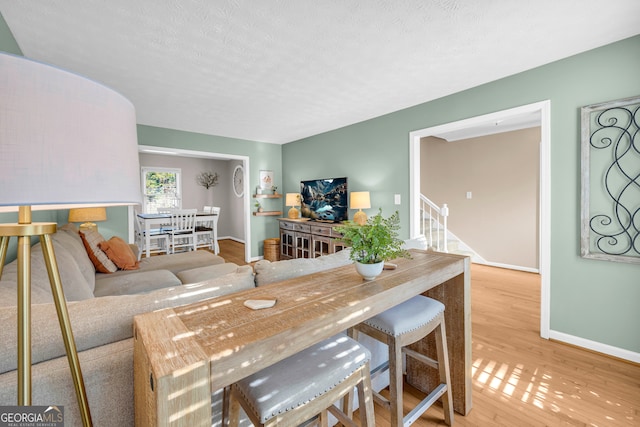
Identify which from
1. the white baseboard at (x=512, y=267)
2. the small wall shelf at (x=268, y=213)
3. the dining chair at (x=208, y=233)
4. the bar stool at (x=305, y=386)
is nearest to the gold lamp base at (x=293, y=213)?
the small wall shelf at (x=268, y=213)

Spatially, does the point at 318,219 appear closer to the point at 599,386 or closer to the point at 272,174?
the point at 272,174

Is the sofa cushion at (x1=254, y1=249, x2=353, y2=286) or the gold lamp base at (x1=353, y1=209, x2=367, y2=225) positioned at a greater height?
the gold lamp base at (x1=353, y1=209, x2=367, y2=225)

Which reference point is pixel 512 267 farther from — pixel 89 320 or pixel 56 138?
pixel 56 138

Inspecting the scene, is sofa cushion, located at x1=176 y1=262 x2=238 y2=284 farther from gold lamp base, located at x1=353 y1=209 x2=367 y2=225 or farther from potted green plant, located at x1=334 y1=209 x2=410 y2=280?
gold lamp base, located at x1=353 y1=209 x2=367 y2=225

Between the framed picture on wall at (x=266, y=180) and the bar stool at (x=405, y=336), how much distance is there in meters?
4.50

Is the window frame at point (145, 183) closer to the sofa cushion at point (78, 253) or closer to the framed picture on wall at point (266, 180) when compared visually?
the framed picture on wall at point (266, 180)

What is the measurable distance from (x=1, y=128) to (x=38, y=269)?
4.48ft

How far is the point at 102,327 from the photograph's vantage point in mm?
923

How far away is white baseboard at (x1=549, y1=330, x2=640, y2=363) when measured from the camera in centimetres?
211

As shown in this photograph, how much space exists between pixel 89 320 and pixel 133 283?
168cm

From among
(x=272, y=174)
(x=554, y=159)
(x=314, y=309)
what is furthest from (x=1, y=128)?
(x=272, y=174)

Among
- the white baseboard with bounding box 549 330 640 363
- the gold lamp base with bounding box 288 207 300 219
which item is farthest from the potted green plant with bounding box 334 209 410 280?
the gold lamp base with bounding box 288 207 300 219

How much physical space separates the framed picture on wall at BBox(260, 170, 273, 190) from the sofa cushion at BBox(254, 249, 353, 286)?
426 centimetres

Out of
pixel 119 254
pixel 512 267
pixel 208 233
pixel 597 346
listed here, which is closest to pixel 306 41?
pixel 119 254
